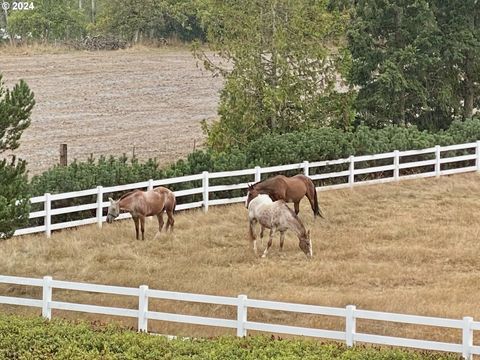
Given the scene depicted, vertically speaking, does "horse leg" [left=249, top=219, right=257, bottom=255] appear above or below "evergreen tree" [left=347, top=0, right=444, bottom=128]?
below

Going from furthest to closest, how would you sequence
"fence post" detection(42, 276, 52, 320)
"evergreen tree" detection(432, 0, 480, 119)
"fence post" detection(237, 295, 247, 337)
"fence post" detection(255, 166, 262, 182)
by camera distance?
"evergreen tree" detection(432, 0, 480, 119) < "fence post" detection(255, 166, 262, 182) < "fence post" detection(42, 276, 52, 320) < "fence post" detection(237, 295, 247, 337)

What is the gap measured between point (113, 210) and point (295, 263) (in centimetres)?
496

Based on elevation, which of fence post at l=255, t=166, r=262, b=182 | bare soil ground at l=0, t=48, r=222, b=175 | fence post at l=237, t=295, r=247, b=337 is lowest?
bare soil ground at l=0, t=48, r=222, b=175

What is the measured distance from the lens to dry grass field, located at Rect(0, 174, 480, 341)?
790 inches

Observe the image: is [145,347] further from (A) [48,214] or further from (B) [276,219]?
(A) [48,214]

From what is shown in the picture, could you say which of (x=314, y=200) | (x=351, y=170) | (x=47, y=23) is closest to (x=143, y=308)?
(x=314, y=200)

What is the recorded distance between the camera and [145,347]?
1493cm

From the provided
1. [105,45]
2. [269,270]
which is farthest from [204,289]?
[105,45]

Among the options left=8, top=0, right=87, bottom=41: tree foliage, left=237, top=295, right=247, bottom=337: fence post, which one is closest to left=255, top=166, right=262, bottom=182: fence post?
left=237, top=295, right=247, bottom=337: fence post

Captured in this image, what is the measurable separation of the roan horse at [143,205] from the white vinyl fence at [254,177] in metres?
0.89

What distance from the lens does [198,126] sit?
168 ft

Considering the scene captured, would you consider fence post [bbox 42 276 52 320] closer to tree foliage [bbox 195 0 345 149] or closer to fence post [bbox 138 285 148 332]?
fence post [bbox 138 285 148 332]

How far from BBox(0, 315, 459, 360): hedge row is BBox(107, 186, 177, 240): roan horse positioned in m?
10.5

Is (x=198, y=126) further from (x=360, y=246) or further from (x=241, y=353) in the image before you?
(x=241, y=353)
